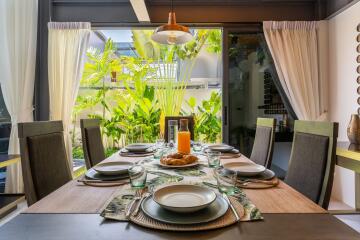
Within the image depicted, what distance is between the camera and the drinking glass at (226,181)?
0.93 meters

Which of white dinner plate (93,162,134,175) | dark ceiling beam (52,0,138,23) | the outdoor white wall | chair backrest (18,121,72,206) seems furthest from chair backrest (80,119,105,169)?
the outdoor white wall

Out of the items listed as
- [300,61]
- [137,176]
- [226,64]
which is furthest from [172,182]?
[300,61]

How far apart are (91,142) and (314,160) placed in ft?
5.29

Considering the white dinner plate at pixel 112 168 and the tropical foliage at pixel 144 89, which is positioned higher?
the tropical foliage at pixel 144 89

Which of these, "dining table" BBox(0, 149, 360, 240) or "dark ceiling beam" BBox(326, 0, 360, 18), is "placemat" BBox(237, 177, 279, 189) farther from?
"dark ceiling beam" BBox(326, 0, 360, 18)

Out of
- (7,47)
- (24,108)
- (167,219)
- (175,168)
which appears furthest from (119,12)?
(167,219)

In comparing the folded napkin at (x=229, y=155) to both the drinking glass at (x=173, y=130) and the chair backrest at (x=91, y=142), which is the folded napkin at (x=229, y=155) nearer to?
the drinking glass at (x=173, y=130)

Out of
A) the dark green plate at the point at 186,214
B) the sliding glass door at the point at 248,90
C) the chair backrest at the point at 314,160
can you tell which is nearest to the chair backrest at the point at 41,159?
the dark green plate at the point at 186,214

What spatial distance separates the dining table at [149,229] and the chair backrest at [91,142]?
106cm

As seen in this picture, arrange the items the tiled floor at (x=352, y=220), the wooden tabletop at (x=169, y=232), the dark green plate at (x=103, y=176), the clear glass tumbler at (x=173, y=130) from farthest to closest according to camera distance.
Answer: the tiled floor at (x=352, y=220), the clear glass tumbler at (x=173, y=130), the dark green plate at (x=103, y=176), the wooden tabletop at (x=169, y=232)

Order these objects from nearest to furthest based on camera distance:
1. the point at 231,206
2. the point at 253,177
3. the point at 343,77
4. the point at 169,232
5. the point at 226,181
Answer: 1. the point at 169,232
2. the point at 231,206
3. the point at 226,181
4. the point at 253,177
5. the point at 343,77

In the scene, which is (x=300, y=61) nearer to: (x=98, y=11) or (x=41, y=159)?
(x=98, y=11)

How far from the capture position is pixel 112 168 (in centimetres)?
136

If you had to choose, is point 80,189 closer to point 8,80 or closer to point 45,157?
point 45,157
